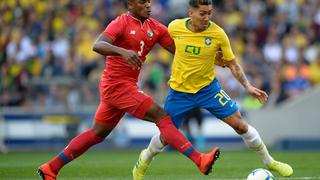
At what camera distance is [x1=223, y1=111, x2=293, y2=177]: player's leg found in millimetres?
11531

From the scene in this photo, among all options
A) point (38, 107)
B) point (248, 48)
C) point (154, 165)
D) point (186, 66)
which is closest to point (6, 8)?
point (38, 107)

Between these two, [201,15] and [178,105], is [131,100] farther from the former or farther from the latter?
[201,15]

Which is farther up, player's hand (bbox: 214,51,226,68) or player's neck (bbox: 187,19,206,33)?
player's neck (bbox: 187,19,206,33)

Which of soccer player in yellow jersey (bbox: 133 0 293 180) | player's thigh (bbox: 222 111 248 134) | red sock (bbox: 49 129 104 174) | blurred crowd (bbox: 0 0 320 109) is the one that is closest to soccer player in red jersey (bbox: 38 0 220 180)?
red sock (bbox: 49 129 104 174)

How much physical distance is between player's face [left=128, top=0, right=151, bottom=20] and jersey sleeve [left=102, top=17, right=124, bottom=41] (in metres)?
0.30

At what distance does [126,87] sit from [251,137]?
75.6 inches

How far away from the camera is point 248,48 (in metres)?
24.1

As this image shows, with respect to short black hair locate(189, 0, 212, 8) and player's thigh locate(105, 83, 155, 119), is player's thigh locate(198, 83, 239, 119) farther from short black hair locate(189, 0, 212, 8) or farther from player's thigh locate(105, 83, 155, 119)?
short black hair locate(189, 0, 212, 8)

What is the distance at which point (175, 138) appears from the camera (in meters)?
10.6

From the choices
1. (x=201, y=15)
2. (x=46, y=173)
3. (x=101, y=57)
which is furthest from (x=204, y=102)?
(x=101, y=57)

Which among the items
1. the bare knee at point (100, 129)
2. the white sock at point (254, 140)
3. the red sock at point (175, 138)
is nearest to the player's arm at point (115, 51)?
the red sock at point (175, 138)

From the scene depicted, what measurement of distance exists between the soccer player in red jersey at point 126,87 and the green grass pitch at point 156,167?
4.62 feet

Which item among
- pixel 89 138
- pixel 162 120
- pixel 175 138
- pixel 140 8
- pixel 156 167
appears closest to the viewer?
pixel 175 138

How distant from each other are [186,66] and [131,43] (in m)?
0.89
